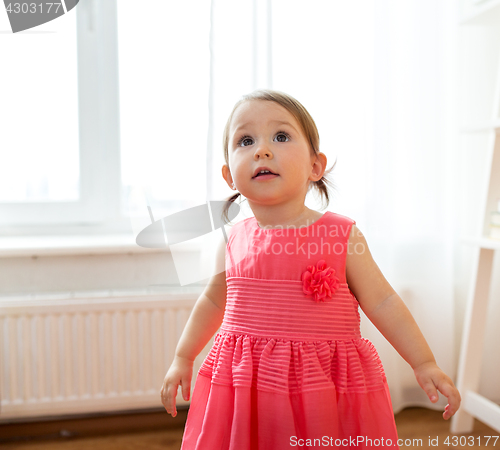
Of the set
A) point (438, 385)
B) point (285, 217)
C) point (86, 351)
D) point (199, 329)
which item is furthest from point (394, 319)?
point (86, 351)

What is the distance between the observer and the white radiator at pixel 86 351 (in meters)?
1.25

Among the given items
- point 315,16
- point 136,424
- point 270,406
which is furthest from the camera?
point 136,424

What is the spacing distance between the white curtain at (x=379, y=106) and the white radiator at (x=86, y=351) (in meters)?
0.40

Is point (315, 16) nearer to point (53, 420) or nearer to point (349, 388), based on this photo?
point (349, 388)

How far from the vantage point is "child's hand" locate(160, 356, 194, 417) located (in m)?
0.80

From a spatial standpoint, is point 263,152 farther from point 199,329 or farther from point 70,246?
point 70,246

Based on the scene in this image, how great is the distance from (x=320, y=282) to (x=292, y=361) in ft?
0.43

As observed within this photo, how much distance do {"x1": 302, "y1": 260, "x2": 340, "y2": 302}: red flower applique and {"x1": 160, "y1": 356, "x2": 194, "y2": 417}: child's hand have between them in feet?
0.88

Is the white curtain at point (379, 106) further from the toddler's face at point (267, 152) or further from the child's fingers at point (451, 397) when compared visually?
the child's fingers at point (451, 397)

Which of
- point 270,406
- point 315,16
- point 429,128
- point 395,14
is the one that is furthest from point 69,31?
point 270,406

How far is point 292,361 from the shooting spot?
73cm

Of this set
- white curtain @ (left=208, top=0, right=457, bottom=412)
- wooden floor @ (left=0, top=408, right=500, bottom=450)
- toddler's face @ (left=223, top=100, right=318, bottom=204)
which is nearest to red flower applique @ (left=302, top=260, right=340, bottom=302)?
toddler's face @ (left=223, top=100, right=318, bottom=204)

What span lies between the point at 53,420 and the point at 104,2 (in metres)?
1.27

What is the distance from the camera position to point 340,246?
2.55 feet
